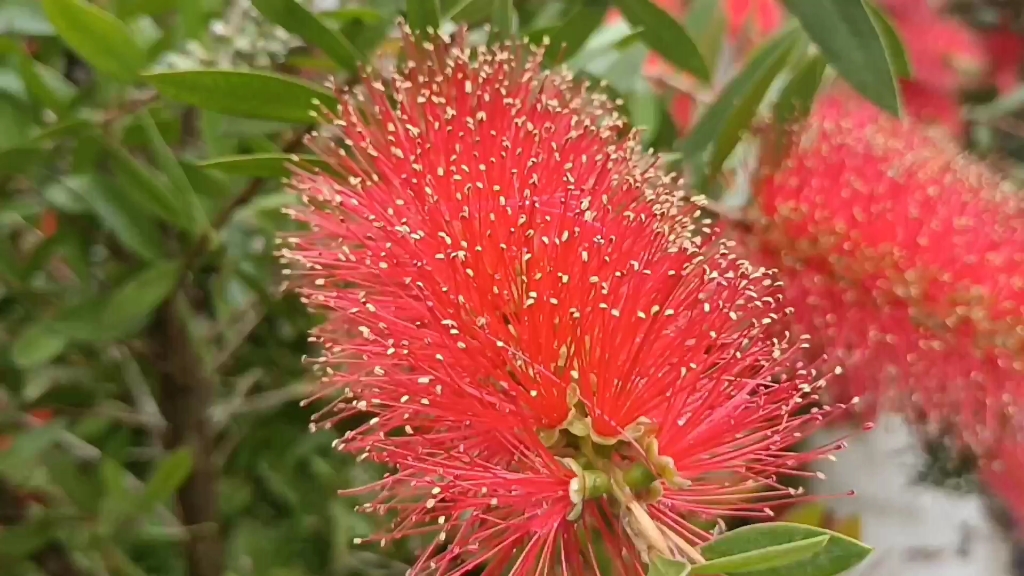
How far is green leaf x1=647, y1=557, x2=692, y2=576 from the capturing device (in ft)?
1.12

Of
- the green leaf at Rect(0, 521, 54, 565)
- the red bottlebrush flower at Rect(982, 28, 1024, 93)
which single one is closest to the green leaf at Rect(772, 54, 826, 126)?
the green leaf at Rect(0, 521, 54, 565)

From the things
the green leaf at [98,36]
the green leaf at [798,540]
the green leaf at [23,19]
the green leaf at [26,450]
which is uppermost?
the green leaf at [23,19]

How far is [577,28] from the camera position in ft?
2.01

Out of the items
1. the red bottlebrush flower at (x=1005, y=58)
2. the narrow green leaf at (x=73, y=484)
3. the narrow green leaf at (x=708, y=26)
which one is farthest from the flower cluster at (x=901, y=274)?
the red bottlebrush flower at (x=1005, y=58)

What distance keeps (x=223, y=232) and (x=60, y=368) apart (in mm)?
209

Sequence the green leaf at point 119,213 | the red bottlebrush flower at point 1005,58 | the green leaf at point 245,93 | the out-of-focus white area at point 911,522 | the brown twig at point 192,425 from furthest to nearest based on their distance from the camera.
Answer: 1. the red bottlebrush flower at point 1005,58
2. the out-of-focus white area at point 911,522
3. the brown twig at point 192,425
4. the green leaf at point 119,213
5. the green leaf at point 245,93

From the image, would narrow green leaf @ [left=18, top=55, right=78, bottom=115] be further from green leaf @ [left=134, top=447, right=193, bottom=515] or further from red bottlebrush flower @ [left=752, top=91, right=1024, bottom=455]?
red bottlebrush flower @ [left=752, top=91, right=1024, bottom=455]

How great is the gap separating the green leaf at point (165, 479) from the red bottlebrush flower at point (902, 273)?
0.47m

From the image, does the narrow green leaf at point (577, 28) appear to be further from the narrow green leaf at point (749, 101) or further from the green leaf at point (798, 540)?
the green leaf at point (798, 540)

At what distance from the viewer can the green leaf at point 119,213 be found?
0.60 m

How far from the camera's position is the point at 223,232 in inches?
26.5

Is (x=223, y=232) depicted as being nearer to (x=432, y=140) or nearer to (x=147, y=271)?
(x=147, y=271)

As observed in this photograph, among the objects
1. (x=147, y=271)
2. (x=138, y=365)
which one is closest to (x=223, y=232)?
(x=147, y=271)

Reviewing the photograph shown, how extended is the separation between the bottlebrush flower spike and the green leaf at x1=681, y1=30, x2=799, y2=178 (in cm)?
15
